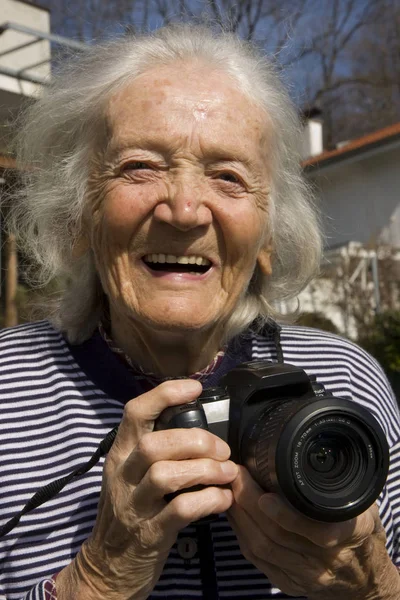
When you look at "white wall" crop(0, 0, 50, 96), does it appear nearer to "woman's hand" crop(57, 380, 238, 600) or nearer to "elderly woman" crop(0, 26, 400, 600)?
"elderly woman" crop(0, 26, 400, 600)

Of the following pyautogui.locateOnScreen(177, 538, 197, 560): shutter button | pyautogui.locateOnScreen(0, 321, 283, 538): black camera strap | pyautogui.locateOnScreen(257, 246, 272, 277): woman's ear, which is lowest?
pyautogui.locateOnScreen(177, 538, 197, 560): shutter button

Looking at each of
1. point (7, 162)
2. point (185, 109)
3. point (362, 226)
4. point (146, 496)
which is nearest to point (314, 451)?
point (146, 496)

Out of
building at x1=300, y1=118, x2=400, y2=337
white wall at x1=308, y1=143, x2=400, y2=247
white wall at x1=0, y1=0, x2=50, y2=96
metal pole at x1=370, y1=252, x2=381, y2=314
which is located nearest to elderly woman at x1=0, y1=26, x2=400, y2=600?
white wall at x1=0, y1=0, x2=50, y2=96

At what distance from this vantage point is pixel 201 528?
5.24 ft

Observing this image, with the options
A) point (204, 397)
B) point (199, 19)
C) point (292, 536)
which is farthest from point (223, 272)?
point (199, 19)

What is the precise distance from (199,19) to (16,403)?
3.62 feet

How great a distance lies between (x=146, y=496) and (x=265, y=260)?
2.54ft

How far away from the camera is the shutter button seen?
5.20 feet

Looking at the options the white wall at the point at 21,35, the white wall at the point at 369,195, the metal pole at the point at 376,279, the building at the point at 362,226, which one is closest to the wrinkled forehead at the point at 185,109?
the white wall at the point at 21,35

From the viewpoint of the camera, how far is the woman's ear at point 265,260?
187cm

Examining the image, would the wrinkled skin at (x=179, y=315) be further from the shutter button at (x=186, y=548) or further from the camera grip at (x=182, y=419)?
the shutter button at (x=186, y=548)

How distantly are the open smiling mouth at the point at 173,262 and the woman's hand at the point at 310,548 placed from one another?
0.48 metres

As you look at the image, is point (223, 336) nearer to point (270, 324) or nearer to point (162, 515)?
point (270, 324)

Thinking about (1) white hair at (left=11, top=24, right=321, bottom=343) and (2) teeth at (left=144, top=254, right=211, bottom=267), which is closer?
(2) teeth at (left=144, top=254, right=211, bottom=267)
